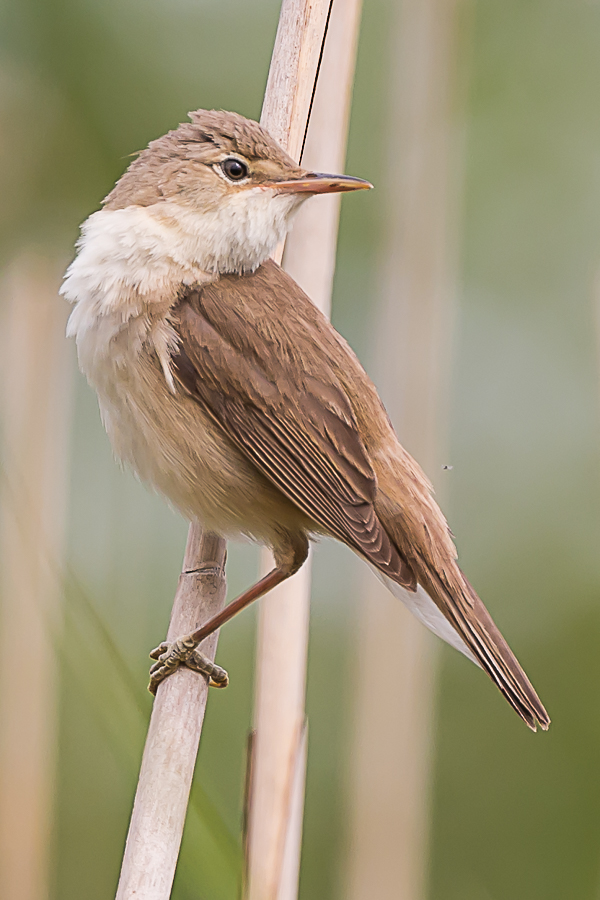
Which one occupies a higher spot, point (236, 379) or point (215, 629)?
point (236, 379)

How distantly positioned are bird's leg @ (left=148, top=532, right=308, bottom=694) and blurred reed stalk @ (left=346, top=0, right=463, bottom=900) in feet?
1.48

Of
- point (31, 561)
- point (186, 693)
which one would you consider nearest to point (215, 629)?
point (186, 693)

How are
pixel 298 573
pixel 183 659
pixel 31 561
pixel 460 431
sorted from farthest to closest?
pixel 460 431
pixel 31 561
pixel 298 573
pixel 183 659

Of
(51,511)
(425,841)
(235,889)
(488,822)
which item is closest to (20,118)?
(51,511)

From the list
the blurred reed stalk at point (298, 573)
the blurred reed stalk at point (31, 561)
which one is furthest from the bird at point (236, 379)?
the blurred reed stalk at point (31, 561)

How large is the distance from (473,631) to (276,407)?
0.55 meters

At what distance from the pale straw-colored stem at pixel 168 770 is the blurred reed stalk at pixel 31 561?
0.36 meters

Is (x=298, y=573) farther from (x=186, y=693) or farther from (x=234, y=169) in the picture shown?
(x=234, y=169)

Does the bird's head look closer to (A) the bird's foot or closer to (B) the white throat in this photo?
(B) the white throat

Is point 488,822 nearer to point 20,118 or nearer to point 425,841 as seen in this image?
point 425,841

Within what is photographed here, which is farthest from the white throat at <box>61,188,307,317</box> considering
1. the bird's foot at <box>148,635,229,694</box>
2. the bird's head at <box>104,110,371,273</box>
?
the bird's foot at <box>148,635,229,694</box>

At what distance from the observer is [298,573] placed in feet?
6.10

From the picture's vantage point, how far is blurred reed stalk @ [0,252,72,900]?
1976 millimetres

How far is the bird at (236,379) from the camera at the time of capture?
1.69m
